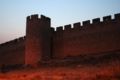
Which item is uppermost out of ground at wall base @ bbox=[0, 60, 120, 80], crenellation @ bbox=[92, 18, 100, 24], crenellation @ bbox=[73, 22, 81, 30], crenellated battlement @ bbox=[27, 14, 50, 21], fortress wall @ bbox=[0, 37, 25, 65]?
crenellated battlement @ bbox=[27, 14, 50, 21]

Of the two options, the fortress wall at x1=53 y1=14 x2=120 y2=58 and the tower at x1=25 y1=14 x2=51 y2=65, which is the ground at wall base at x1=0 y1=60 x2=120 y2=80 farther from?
the tower at x1=25 y1=14 x2=51 y2=65

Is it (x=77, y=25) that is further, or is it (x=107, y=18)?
(x=77, y=25)

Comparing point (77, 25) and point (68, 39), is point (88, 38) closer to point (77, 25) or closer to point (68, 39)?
point (77, 25)

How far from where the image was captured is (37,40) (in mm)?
23391

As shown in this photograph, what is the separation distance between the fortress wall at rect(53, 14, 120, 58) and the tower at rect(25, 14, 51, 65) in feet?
3.51

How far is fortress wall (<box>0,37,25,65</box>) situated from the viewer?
28.8 m

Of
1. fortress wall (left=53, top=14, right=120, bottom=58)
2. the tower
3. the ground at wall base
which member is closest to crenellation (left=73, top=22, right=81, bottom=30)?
fortress wall (left=53, top=14, right=120, bottom=58)

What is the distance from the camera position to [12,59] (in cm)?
3056

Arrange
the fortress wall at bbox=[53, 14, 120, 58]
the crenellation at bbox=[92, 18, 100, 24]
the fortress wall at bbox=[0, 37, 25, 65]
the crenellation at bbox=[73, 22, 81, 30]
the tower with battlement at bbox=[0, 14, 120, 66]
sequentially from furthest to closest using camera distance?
the fortress wall at bbox=[0, 37, 25, 65], the crenellation at bbox=[73, 22, 81, 30], the crenellation at bbox=[92, 18, 100, 24], the tower with battlement at bbox=[0, 14, 120, 66], the fortress wall at bbox=[53, 14, 120, 58]

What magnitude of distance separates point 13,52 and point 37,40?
7745 millimetres

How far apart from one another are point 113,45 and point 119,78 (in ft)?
33.7

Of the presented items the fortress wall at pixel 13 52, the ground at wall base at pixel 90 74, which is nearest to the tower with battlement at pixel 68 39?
the fortress wall at pixel 13 52

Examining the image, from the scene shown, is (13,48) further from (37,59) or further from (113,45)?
(113,45)

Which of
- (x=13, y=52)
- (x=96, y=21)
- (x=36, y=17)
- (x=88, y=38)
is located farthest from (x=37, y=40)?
(x=13, y=52)
